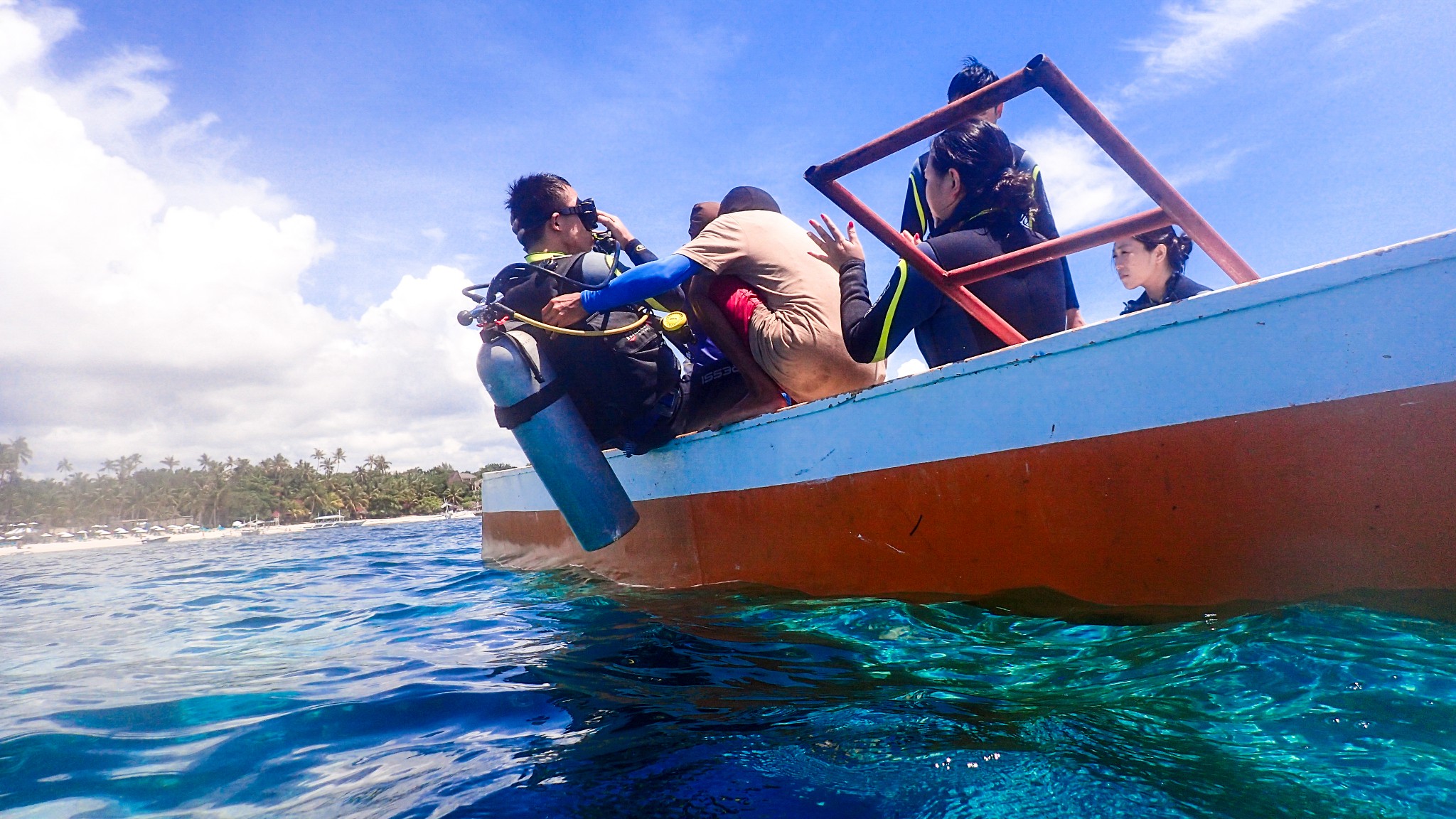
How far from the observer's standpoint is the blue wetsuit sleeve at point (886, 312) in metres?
2.80

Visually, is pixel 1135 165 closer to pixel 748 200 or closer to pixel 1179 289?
pixel 1179 289

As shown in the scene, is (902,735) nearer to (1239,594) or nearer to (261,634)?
(1239,594)

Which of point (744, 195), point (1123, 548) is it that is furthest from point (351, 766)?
point (744, 195)

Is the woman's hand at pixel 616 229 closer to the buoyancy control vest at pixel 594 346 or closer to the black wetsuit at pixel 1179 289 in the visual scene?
the buoyancy control vest at pixel 594 346

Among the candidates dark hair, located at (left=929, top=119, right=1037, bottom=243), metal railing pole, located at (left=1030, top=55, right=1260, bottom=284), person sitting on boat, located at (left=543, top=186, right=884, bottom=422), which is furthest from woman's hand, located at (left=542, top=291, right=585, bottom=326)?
metal railing pole, located at (left=1030, top=55, right=1260, bottom=284)

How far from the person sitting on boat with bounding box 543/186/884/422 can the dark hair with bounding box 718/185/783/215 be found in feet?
0.11

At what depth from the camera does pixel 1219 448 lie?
2.02 meters

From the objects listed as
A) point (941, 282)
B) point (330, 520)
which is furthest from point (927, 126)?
point (330, 520)

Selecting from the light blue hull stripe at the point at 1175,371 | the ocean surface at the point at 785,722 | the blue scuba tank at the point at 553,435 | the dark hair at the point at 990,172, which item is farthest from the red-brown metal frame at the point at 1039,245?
the blue scuba tank at the point at 553,435

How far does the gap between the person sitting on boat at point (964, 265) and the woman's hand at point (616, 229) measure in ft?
5.48

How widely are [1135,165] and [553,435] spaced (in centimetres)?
274

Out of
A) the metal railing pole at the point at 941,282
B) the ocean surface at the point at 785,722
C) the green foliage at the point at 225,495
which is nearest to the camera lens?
the ocean surface at the point at 785,722

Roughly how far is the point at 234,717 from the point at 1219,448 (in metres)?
2.96

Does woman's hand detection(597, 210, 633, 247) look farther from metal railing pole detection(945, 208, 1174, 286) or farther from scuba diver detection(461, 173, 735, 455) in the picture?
metal railing pole detection(945, 208, 1174, 286)
